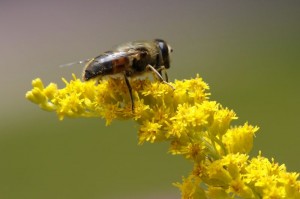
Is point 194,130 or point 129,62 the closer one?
point 194,130

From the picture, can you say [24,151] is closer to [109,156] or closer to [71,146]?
[71,146]

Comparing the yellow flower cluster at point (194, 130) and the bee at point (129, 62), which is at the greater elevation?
the bee at point (129, 62)

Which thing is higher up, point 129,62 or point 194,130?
point 129,62

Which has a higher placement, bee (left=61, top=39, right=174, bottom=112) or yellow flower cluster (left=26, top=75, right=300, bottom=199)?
bee (left=61, top=39, right=174, bottom=112)

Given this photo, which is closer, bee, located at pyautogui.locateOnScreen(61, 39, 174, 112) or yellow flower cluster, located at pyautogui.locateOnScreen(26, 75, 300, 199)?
yellow flower cluster, located at pyautogui.locateOnScreen(26, 75, 300, 199)
